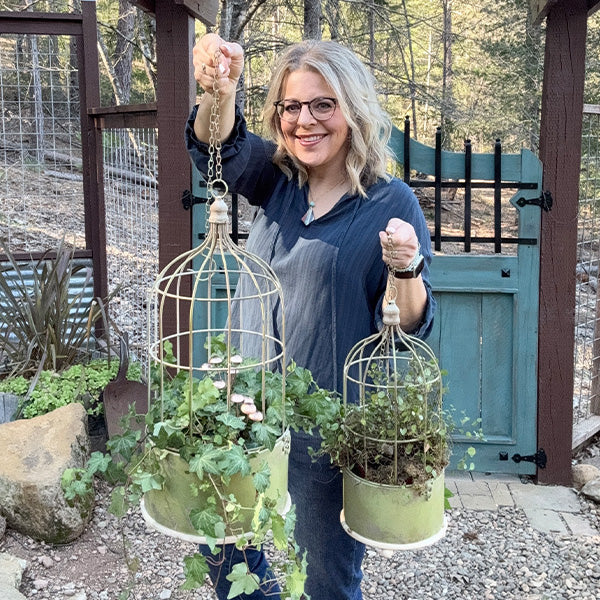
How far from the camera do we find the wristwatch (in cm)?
160

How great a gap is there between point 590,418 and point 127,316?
297 cm

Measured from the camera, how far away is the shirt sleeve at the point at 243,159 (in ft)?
6.31

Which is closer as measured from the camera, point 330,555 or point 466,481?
point 330,555

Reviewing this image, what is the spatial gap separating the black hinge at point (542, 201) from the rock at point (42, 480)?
7.24 ft

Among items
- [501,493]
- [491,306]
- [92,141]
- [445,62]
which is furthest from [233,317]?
[445,62]

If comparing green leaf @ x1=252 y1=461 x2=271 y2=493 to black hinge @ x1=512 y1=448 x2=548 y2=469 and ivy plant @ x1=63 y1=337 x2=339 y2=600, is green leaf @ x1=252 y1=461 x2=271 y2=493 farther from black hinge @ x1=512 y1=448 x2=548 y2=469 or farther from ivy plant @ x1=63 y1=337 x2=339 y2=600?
black hinge @ x1=512 y1=448 x2=548 y2=469

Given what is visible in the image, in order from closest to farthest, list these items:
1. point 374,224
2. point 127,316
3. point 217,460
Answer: point 217,460
point 374,224
point 127,316

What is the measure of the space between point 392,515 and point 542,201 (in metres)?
2.14

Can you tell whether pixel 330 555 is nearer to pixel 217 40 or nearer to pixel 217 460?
pixel 217 460

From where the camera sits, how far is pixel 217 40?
5.08ft

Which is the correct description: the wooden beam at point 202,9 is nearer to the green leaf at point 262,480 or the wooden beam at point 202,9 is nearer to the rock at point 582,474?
the green leaf at point 262,480

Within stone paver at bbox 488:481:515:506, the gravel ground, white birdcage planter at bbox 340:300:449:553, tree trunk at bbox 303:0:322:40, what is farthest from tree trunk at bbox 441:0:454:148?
white birdcage planter at bbox 340:300:449:553

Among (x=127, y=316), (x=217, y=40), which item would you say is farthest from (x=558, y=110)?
(x=127, y=316)

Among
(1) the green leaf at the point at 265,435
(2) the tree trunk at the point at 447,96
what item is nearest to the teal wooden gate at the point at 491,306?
(1) the green leaf at the point at 265,435
